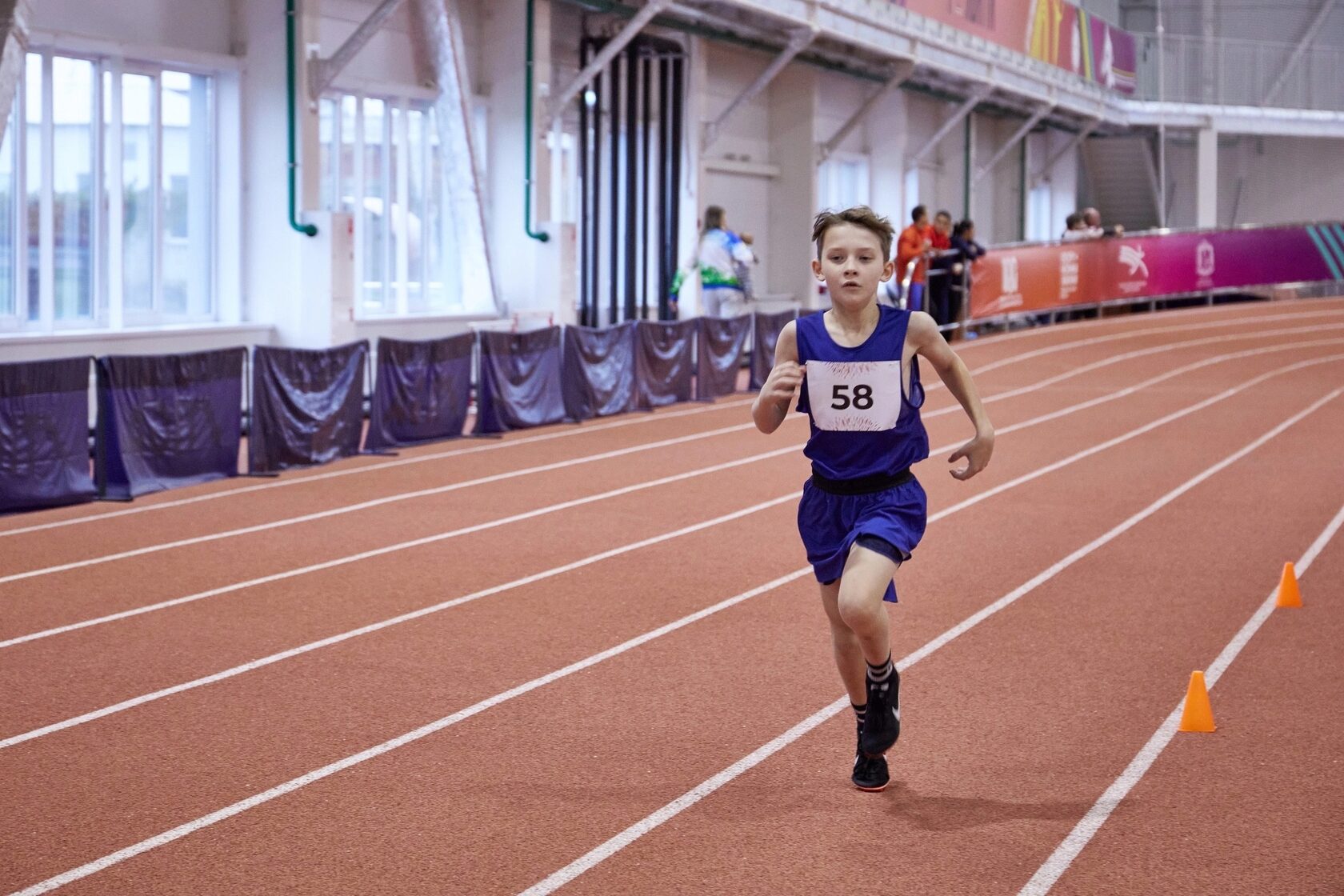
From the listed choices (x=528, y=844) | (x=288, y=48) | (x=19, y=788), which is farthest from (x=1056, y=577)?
(x=288, y=48)

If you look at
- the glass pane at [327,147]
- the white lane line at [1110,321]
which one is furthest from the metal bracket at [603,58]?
the white lane line at [1110,321]

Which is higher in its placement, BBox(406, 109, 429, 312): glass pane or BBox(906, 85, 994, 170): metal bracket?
BBox(906, 85, 994, 170): metal bracket

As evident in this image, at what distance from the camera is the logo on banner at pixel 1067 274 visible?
27000 mm

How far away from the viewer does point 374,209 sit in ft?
59.5

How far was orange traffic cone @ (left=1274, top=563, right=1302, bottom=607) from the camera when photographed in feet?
26.6

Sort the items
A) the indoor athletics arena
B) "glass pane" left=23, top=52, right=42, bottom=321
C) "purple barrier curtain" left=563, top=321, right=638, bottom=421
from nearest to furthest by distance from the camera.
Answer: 1. the indoor athletics arena
2. "glass pane" left=23, top=52, right=42, bottom=321
3. "purple barrier curtain" left=563, top=321, right=638, bottom=421

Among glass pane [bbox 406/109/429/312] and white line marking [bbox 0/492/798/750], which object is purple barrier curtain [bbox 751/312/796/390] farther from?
white line marking [bbox 0/492/798/750]

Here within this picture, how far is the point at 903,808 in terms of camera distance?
5.06 m

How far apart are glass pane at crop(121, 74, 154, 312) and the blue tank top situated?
11228 millimetres

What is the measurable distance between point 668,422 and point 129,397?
243 inches

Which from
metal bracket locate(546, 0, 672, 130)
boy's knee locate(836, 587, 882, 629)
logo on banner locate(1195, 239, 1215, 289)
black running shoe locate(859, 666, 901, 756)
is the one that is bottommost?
black running shoe locate(859, 666, 901, 756)

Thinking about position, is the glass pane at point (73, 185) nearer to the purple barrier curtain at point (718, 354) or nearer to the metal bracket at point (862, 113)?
the purple barrier curtain at point (718, 354)

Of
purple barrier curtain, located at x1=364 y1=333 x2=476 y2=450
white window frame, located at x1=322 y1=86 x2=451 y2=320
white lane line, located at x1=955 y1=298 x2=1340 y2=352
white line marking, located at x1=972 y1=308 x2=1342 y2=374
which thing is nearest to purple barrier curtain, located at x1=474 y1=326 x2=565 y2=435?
purple barrier curtain, located at x1=364 y1=333 x2=476 y2=450

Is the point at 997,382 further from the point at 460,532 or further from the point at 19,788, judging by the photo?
the point at 19,788
